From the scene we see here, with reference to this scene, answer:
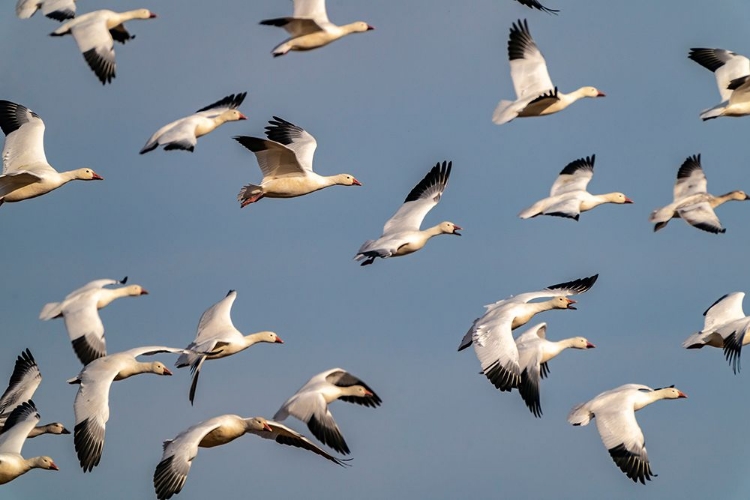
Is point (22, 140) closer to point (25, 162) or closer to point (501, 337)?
point (25, 162)

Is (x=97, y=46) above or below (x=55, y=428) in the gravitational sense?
above

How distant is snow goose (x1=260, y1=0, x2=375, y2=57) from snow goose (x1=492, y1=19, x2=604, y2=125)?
→ 2.49 m

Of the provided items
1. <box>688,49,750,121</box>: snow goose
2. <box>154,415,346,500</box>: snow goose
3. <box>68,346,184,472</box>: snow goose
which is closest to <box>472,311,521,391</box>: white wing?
<box>154,415,346,500</box>: snow goose

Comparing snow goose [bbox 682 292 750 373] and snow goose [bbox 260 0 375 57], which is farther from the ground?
snow goose [bbox 260 0 375 57]

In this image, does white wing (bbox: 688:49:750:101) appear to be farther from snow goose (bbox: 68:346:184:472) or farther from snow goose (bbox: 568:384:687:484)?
snow goose (bbox: 68:346:184:472)

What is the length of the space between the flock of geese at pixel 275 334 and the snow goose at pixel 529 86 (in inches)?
0.9

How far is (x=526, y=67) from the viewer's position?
21078mm

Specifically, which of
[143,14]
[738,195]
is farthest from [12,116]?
[738,195]

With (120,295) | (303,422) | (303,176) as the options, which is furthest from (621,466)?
(120,295)

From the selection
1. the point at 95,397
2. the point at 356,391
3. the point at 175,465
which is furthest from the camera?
the point at 356,391

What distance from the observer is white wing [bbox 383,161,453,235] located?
2083 centimetres

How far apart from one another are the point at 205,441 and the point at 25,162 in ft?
17.5

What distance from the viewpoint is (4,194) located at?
62.2 ft

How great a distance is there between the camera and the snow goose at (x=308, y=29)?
1967 centimetres
